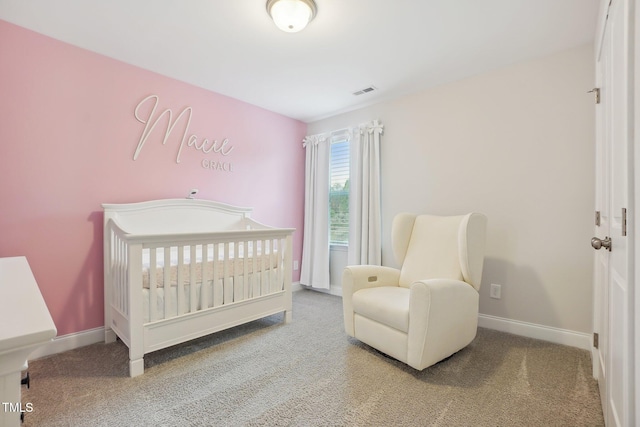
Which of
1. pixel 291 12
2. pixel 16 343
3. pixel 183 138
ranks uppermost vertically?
pixel 291 12

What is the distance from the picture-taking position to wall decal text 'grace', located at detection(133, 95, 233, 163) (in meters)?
2.46

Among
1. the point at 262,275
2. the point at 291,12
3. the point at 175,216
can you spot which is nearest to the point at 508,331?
the point at 262,275

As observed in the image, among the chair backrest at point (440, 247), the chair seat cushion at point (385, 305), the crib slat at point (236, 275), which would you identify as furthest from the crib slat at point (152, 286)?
the chair backrest at point (440, 247)

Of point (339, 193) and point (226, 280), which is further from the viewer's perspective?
point (339, 193)

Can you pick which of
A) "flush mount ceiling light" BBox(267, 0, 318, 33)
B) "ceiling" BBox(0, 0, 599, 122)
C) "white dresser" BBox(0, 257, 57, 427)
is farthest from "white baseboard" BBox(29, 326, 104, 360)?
"flush mount ceiling light" BBox(267, 0, 318, 33)

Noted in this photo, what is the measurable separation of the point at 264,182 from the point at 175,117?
1.14 m

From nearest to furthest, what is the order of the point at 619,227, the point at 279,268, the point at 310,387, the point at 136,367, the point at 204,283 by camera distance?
1. the point at 619,227
2. the point at 310,387
3. the point at 136,367
4. the point at 204,283
5. the point at 279,268

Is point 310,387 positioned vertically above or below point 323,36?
below

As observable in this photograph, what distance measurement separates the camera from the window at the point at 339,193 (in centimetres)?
351

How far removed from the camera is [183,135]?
2.73m

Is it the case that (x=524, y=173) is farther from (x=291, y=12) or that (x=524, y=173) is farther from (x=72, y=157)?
(x=72, y=157)

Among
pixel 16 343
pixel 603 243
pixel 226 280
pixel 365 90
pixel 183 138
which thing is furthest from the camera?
pixel 365 90

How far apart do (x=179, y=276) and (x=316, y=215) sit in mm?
1943

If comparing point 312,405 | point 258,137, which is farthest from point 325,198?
point 312,405
